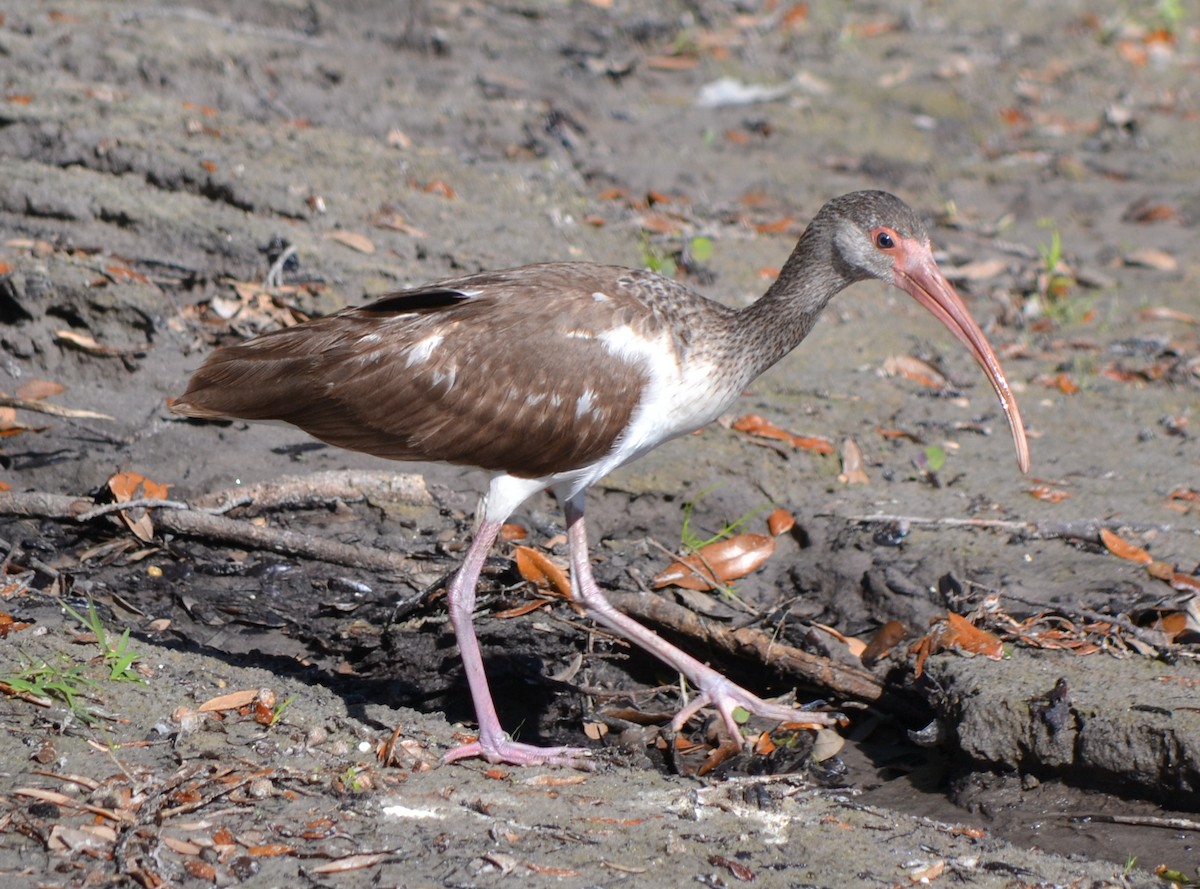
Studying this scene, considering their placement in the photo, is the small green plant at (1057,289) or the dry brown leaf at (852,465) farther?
the small green plant at (1057,289)

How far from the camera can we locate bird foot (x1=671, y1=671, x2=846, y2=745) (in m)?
4.70

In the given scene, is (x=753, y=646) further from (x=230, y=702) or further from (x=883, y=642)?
(x=230, y=702)

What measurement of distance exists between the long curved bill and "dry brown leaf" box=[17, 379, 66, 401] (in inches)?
144

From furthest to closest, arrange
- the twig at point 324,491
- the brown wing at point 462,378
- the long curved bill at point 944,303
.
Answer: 1. the twig at point 324,491
2. the long curved bill at point 944,303
3. the brown wing at point 462,378

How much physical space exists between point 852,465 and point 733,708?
5.62 feet

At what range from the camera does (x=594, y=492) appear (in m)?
5.81

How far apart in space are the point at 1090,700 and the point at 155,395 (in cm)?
408

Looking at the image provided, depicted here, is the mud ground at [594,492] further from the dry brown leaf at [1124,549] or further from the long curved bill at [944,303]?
the long curved bill at [944,303]

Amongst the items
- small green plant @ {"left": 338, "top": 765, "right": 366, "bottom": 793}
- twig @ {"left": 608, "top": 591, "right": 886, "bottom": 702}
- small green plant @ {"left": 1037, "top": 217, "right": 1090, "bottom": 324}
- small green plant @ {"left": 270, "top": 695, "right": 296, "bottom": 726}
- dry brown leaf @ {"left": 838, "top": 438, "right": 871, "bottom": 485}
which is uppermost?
small green plant @ {"left": 1037, "top": 217, "right": 1090, "bottom": 324}

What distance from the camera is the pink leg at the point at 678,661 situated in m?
4.71

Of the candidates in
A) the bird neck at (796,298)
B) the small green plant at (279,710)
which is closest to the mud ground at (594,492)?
the small green plant at (279,710)

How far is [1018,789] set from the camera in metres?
4.30

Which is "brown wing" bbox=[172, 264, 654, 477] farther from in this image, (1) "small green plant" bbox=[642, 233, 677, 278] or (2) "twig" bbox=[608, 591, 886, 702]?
(1) "small green plant" bbox=[642, 233, 677, 278]

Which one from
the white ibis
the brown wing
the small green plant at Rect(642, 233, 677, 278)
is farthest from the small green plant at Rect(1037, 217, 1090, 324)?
the brown wing
